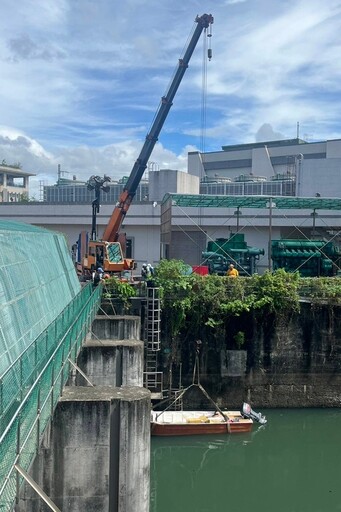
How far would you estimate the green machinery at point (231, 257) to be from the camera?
31.5m

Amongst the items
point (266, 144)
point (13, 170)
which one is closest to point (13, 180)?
point (13, 170)

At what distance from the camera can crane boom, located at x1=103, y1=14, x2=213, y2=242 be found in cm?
2994

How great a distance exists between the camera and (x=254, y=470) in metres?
19.0

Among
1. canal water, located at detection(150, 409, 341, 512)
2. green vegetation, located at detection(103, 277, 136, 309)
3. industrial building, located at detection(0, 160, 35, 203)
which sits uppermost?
industrial building, located at detection(0, 160, 35, 203)

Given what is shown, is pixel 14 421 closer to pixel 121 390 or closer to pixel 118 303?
pixel 121 390

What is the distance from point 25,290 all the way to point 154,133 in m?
20.0

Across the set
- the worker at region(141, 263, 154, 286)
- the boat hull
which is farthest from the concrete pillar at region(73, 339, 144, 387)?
the worker at region(141, 263, 154, 286)

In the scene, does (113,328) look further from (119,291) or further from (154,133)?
(154,133)

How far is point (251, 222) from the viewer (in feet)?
128

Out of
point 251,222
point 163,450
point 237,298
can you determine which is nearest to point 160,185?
point 251,222

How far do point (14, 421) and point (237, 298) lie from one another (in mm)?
17735

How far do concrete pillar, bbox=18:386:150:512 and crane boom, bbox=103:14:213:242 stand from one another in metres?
20.1

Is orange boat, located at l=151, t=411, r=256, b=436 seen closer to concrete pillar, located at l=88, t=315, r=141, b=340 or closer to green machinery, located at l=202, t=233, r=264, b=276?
concrete pillar, located at l=88, t=315, r=141, b=340

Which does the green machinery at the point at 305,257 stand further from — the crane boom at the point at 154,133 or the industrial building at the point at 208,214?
the crane boom at the point at 154,133
